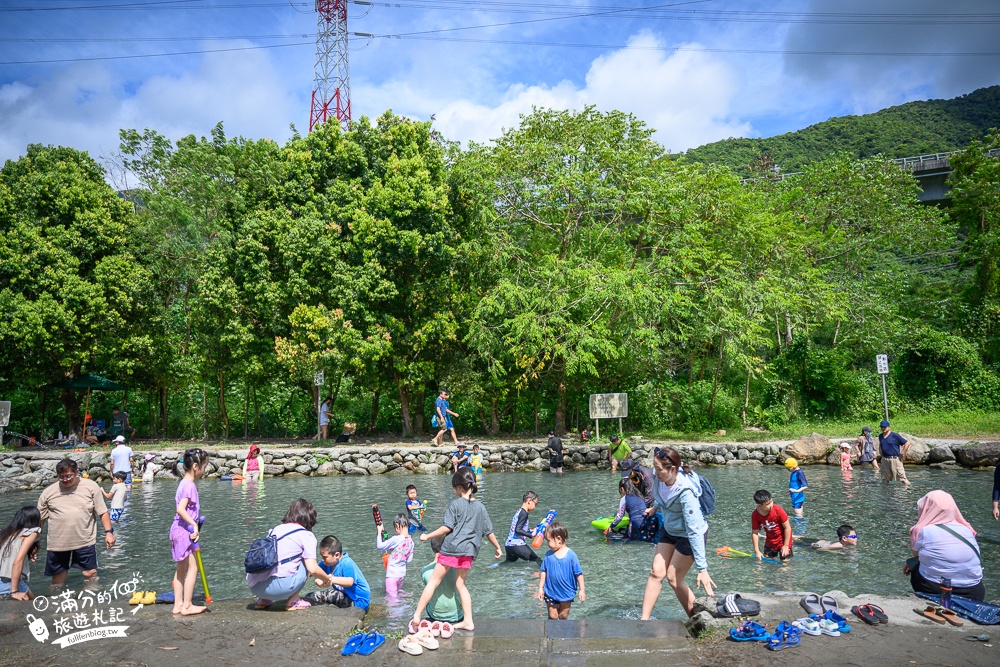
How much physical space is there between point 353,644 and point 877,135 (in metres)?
67.2

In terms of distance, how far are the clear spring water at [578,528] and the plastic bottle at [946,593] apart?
2107mm

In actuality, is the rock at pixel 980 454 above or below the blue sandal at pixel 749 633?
below

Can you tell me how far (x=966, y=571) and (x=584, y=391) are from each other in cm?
2130

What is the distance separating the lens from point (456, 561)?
6.44m

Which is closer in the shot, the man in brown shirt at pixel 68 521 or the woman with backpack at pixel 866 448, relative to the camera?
the man in brown shirt at pixel 68 521

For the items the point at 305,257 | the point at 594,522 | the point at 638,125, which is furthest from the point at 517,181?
the point at 594,522

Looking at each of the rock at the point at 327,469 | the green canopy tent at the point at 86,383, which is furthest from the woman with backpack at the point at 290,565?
the green canopy tent at the point at 86,383

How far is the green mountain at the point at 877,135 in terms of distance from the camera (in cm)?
5675

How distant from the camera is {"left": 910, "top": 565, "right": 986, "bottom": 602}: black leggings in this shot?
21.4ft

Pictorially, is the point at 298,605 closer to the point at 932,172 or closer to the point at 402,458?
the point at 402,458

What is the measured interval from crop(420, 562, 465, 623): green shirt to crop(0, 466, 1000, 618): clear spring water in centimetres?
133

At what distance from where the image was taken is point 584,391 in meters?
27.8

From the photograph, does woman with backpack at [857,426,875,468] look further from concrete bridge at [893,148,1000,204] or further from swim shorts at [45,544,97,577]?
concrete bridge at [893,148,1000,204]

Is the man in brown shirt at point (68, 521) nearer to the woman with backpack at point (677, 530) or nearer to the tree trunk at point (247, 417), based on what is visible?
the woman with backpack at point (677, 530)
